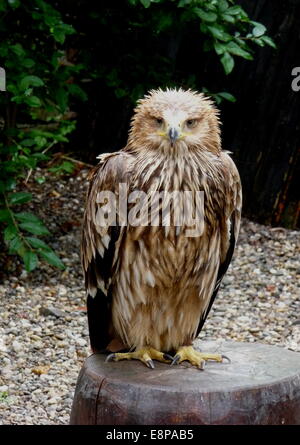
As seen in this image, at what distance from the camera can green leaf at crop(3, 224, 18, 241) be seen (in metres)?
5.74

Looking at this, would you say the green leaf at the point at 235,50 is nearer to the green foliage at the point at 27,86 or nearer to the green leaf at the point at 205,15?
the green leaf at the point at 205,15

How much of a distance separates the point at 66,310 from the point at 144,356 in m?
2.13

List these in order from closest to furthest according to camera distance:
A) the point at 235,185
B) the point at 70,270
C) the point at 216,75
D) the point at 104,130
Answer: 1. the point at 235,185
2. the point at 70,270
3. the point at 216,75
4. the point at 104,130

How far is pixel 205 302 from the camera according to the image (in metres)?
4.10

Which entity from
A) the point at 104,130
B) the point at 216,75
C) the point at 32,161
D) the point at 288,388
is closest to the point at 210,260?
the point at 288,388

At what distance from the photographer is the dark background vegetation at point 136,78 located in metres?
5.73

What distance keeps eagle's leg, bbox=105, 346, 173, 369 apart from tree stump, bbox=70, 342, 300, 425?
126mm

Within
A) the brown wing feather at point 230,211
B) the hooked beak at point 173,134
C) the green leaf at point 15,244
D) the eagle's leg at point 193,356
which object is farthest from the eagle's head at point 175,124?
the green leaf at point 15,244

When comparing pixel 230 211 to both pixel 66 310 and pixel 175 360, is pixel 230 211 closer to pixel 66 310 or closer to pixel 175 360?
pixel 175 360

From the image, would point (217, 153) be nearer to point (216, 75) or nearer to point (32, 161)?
point (32, 161)

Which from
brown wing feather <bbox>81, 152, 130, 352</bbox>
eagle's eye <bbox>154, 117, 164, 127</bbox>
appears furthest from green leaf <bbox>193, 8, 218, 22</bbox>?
eagle's eye <bbox>154, 117, 164, 127</bbox>

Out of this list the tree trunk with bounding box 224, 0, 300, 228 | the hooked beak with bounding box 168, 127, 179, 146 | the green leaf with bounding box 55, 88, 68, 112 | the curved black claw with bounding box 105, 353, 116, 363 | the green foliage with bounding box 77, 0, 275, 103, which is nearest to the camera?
the hooked beak with bounding box 168, 127, 179, 146

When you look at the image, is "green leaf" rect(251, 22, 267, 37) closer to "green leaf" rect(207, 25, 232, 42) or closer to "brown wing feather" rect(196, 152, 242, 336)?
"green leaf" rect(207, 25, 232, 42)
